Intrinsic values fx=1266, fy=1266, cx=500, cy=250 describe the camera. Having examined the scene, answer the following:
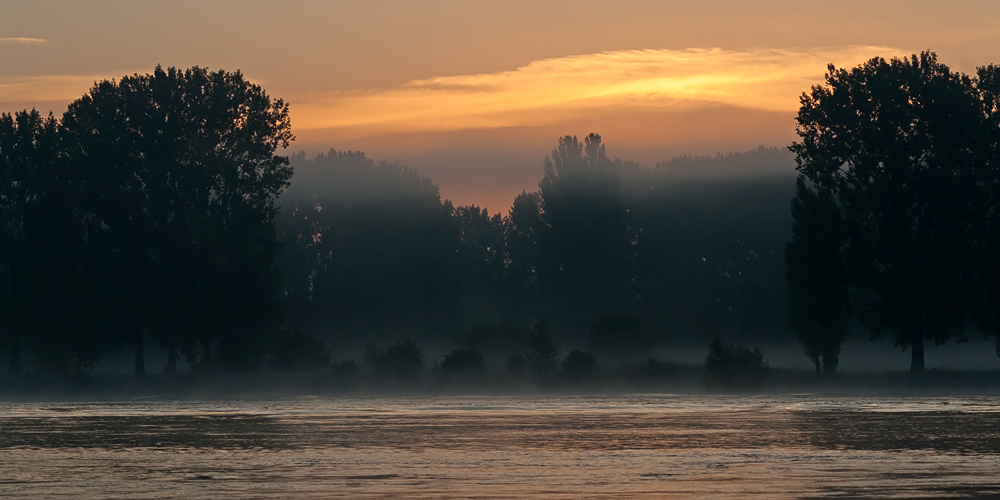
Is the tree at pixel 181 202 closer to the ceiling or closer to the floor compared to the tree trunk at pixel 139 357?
closer to the ceiling

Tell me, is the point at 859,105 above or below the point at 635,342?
above

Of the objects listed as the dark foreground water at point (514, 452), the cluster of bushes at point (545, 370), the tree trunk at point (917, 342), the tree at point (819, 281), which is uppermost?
the tree at point (819, 281)

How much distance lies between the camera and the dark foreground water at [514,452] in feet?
78.3

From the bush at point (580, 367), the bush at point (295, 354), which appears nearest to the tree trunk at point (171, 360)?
the bush at point (295, 354)

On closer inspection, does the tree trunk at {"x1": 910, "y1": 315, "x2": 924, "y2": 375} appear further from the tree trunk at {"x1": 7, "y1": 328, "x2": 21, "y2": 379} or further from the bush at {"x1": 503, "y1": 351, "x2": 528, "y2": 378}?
the tree trunk at {"x1": 7, "y1": 328, "x2": 21, "y2": 379}

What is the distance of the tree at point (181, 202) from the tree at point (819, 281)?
3192cm

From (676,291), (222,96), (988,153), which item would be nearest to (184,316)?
(222,96)

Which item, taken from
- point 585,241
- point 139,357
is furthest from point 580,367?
point 585,241

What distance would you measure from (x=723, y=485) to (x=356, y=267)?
10010 centimetres

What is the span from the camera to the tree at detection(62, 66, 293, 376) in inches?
3056

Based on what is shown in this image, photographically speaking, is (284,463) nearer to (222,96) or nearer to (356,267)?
(222,96)

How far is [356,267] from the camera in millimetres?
122500

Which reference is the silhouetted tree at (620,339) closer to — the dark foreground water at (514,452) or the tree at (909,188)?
the tree at (909,188)

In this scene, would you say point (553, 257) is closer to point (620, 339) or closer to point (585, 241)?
point (585, 241)
